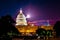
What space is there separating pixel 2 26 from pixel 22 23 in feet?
178

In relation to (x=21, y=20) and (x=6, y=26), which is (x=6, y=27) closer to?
(x=6, y=26)

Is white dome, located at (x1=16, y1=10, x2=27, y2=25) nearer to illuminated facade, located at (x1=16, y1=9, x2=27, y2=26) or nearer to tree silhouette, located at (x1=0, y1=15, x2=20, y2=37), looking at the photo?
illuminated facade, located at (x1=16, y1=9, x2=27, y2=26)

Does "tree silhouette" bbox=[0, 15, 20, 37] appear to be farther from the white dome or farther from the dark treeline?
the white dome

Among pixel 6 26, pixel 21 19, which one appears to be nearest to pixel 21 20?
pixel 21 19

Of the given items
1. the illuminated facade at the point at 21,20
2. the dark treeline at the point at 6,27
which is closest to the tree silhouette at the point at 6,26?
the dark treeline at the point at 6,27

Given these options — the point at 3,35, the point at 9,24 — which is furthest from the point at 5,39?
the point at 9,24

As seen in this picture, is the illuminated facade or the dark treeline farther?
the illuminated facade

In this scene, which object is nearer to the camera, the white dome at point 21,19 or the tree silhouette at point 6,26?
the tree silhouette at point 6,26

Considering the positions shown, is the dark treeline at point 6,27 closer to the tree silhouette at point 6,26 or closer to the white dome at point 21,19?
the tree silhouette at point 6,26

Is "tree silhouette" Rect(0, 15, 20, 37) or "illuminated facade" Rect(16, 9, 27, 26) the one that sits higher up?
"illuminated facade" Rect(16, 9, 27, 26)

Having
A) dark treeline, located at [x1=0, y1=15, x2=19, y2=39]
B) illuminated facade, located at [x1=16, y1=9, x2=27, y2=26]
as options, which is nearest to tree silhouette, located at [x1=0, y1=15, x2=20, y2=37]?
dark treeline, located at [x1=0, y1=15, x2=19, y2=39]

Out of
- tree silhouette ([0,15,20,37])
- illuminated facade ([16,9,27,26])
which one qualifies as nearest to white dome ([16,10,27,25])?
illuminated facade ([16,9,27,26])

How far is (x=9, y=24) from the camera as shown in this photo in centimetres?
2939

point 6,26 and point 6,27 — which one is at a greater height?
point 6,26
